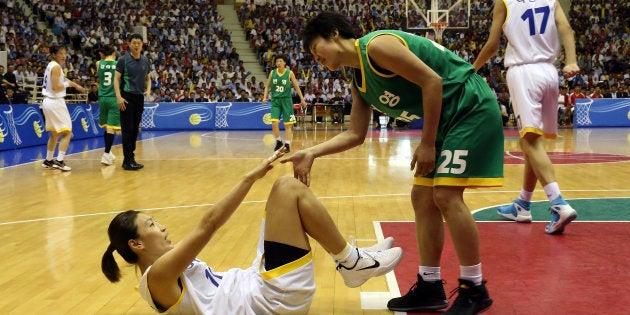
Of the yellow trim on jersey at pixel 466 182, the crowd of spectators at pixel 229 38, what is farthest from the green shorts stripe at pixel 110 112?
the crowd of spectators at pixel 229 38

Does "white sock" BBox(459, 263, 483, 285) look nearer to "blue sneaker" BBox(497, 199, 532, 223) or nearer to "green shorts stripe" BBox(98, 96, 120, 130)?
"blue sneaker" BBox(497, 199, 532, 223)

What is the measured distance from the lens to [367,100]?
319 cm

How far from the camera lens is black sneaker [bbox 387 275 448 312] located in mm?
3113

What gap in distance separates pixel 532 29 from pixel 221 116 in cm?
1663

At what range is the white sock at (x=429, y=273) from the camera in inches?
125

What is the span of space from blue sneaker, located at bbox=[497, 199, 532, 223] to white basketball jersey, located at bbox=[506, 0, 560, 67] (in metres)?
1.15

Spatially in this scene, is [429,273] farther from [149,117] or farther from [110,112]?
[149,117]

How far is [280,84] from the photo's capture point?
1291 cm

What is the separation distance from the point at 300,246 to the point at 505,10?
3.14 meters

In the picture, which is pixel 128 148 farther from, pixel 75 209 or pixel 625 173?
pixel 625 173

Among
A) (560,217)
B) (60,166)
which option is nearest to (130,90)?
(60,166)

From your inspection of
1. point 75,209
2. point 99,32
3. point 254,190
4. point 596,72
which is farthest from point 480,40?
point 75,209

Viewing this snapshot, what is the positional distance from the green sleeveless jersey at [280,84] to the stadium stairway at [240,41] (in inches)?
534

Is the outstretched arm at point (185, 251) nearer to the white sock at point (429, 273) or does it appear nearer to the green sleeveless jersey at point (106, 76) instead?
the white sock at point (429, 273)
